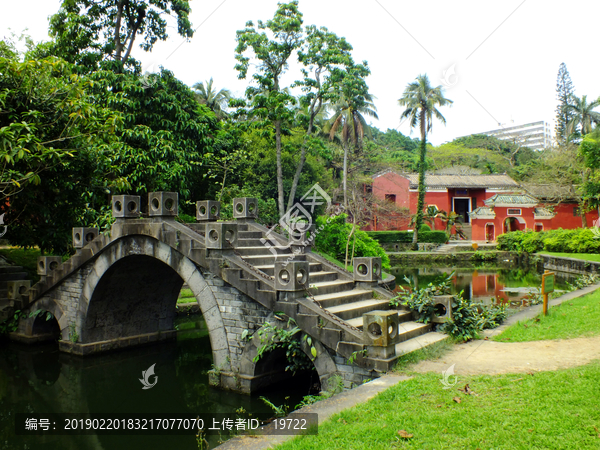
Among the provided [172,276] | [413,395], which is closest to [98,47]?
[172,276]

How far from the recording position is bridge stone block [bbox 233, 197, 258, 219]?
10.4m

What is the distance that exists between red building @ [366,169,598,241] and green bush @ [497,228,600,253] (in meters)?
4.57

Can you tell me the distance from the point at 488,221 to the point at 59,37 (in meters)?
31.7

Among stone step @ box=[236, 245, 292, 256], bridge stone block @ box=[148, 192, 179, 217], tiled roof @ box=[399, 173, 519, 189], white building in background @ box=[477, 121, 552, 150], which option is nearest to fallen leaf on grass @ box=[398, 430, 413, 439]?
stone step @ box=[236, 245, 292, 256]

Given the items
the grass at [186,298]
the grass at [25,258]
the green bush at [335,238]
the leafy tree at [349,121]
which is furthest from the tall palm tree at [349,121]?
the grass at [25,258]

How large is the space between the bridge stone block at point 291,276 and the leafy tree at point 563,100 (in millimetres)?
49466

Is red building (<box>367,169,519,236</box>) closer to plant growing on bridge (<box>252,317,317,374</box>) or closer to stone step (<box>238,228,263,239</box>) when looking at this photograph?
stone step (<box>238,228,263,239</box>)

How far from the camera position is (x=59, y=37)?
16188mm

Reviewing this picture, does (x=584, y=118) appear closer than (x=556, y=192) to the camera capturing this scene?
No

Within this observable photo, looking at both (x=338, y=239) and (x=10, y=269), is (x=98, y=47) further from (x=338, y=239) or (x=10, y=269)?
(x=338, y=239)

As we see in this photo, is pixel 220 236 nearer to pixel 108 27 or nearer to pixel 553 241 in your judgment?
pixel 108 27

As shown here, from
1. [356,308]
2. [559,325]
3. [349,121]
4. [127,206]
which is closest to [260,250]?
[356,308]

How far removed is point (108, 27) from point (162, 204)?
1167 cm

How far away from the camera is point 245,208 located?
10.4m
